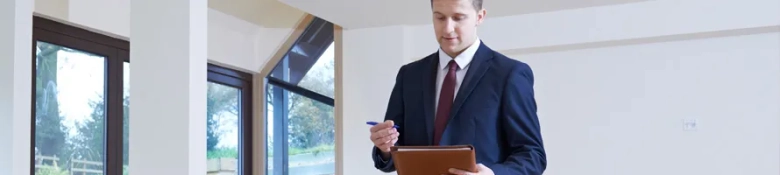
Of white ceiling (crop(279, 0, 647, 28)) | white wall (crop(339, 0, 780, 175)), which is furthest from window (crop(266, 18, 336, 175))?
white ceiling (crop(279, 0, 647, 28))

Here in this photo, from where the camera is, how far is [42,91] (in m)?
5.08

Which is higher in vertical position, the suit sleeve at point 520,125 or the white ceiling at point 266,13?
the white ceiling at point 266,13

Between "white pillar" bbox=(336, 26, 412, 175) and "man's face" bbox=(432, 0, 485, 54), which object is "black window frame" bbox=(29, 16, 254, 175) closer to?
"white pillar" bbox=(336, 26, 412, 175)

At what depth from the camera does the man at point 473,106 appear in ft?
5.25

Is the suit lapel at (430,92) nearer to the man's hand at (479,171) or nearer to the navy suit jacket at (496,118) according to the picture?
the navy suit jacket at (496,118)

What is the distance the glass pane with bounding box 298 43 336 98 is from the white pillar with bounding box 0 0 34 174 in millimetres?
3421

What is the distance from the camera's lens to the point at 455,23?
163cm

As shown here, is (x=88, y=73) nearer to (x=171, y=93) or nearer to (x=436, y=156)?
(x=171, y=93)

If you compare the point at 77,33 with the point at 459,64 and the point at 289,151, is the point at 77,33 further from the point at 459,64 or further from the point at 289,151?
the point at 459,64

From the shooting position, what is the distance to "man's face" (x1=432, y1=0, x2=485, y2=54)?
1.63m

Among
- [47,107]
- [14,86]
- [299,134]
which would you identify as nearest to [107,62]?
[47,107]

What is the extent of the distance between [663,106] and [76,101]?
3.89 meters

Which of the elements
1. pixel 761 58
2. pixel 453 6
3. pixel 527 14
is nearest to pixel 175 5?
pixel 453 6

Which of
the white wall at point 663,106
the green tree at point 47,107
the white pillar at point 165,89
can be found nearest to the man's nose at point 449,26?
the white pillar at point 165,89
